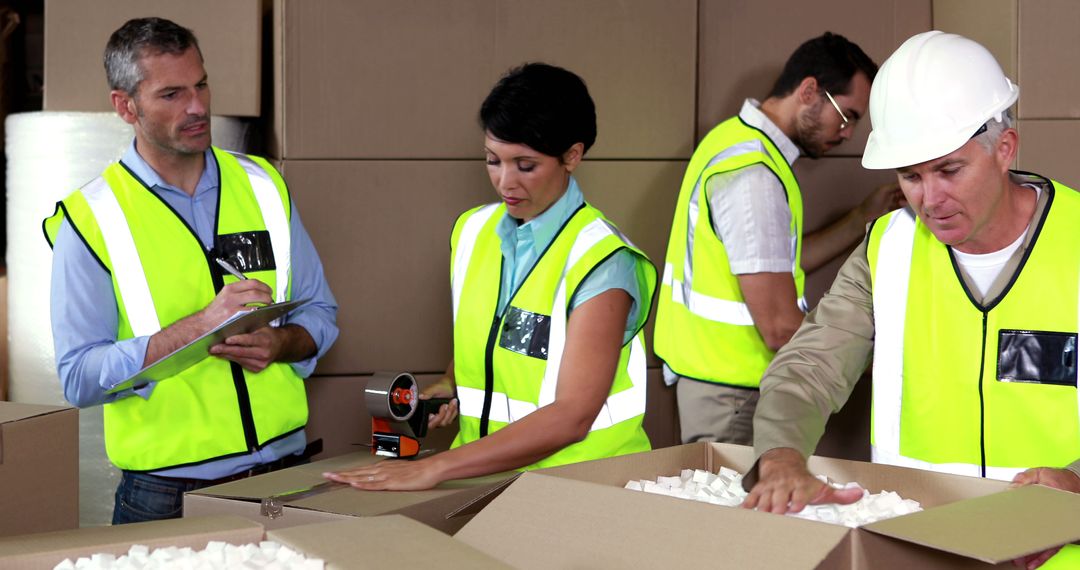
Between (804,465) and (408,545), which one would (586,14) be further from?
(408,545)

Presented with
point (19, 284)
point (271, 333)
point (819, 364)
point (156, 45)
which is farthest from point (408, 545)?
point (19, 284)

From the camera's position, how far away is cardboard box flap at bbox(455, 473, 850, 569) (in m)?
1.02

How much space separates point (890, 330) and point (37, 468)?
1.28 metres

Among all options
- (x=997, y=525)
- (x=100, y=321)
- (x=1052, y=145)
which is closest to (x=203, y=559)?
(x=997, y=525)

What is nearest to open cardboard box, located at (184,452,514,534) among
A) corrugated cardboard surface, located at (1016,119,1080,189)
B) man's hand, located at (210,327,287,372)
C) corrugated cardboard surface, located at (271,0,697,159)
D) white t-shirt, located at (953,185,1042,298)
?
man's hand, located at (210,327,287,372)

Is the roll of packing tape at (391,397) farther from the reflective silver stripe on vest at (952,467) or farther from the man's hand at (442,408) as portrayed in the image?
the reflective silver stripe on vest at (952,467)

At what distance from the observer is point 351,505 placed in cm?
142

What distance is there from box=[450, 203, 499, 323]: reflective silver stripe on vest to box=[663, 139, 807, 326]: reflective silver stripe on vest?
2.47 ft

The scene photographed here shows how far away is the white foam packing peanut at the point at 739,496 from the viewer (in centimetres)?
133

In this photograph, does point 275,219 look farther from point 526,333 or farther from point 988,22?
point 988,22

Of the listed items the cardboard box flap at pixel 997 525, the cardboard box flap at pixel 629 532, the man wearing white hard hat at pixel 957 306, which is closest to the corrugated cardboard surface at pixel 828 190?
the man wearing white hard hat at pixel 957 306

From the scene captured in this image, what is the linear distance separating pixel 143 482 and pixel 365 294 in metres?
0.99

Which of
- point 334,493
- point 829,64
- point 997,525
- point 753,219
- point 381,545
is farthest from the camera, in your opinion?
point 829,64

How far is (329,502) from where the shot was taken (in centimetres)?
144
